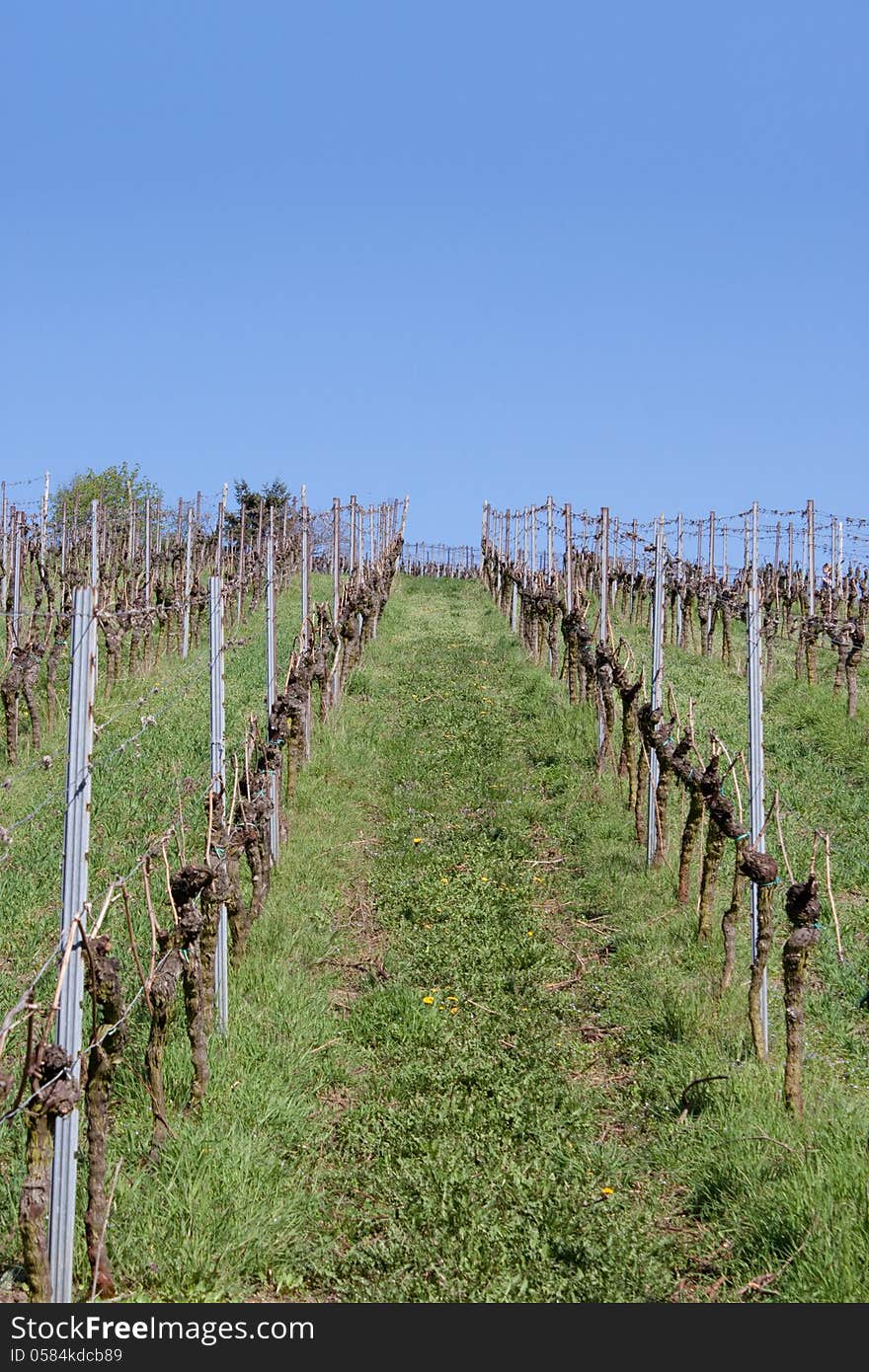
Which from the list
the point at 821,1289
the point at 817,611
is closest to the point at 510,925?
the point at 821,1289

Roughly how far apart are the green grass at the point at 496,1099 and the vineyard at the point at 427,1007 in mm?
20

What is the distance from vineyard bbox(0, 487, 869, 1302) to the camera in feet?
14.2

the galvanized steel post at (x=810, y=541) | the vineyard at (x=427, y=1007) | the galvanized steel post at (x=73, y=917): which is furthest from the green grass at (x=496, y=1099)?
the galvanized steel post at (x=810, y=541)

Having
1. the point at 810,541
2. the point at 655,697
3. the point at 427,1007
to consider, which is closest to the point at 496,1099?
the point at 427,1007

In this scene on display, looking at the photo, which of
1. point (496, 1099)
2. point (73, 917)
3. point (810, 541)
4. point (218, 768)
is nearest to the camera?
point (73, 917)

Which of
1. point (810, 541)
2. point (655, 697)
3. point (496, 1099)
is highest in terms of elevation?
point (810, 541)

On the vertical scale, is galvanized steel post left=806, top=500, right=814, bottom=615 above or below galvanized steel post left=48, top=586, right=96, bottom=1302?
→ above

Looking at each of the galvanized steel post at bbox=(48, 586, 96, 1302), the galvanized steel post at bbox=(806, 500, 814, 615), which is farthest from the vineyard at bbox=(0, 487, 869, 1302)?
the galvanized steel post at bbox=(806, 500, 814, 615)

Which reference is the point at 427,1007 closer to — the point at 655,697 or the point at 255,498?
the point at 655,697

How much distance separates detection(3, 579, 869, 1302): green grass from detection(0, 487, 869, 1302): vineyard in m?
0.02

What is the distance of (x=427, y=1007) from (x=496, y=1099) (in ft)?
3.30

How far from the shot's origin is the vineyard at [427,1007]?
14.2 feet

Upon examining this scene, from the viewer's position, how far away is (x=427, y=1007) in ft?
21.8

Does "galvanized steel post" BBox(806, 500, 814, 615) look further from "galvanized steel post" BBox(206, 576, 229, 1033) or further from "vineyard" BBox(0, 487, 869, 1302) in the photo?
"galvanized steel post" BBox(206, 576, 229, 1033)
